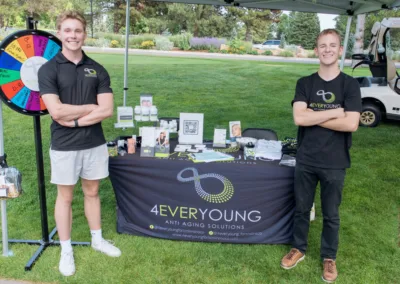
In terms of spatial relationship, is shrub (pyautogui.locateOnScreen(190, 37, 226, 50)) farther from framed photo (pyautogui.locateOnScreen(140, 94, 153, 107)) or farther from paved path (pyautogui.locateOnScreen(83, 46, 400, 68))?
framed photo (pyautogui.locateOnScreen(140, 94, 153, 107))

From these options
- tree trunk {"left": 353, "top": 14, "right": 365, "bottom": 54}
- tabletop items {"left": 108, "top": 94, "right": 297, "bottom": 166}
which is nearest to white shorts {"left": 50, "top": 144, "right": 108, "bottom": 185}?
tabletop items {"left": 108, "top": 94, "right": 297, "bottom": 166}

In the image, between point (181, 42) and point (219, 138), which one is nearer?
point (219, 138)

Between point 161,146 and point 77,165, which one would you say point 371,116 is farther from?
point 77,165

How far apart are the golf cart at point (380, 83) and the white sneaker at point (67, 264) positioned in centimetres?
577

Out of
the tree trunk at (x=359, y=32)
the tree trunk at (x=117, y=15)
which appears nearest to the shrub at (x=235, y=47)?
the tree trunk at (x=359, y=32)

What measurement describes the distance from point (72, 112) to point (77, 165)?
0.35m

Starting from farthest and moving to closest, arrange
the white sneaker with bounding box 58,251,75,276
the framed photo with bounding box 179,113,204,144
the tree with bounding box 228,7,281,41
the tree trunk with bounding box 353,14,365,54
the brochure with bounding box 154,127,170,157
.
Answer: the tree with bounding box 228,7,281,41 → the tree trunk with bounding box 353,14,365,54 → the framed photo with bounding box 179,113,204,144 → the brochure with bounding box 154,127,170,157 → the white sneaker with bounding box 58,251,75,276

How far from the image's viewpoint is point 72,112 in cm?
214

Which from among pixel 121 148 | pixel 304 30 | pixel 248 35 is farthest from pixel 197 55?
pixel 121 148

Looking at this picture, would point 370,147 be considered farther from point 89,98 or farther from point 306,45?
point 306,45

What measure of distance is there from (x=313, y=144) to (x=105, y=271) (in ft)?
5.10

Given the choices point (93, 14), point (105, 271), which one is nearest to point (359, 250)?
point (105, 271)

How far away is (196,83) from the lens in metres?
11.8

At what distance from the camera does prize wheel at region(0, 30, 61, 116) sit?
87.7 inches
